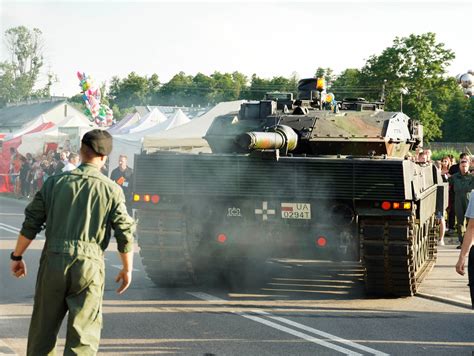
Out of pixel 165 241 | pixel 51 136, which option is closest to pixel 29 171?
pixel 51 136

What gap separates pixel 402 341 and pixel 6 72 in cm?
3850

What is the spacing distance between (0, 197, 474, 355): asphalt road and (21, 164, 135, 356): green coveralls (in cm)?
184

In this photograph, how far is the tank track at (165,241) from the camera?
11336mm

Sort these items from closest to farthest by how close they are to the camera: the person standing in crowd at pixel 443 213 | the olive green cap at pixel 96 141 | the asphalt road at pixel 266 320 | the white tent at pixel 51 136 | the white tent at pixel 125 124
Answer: the olive green cap at pixel 96 141, the asphalt road at pixel 266 320, the person standing in crowd at pixel 443 213, the white tent at pixel 125 124, the white tent at pixel 51 136

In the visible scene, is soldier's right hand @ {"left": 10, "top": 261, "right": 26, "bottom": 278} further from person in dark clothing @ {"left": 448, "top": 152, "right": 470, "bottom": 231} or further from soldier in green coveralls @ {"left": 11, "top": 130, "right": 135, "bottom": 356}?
→ person in dark clothing @ {"left": 448, "top": 152, "right": 470, "bottom": 231}

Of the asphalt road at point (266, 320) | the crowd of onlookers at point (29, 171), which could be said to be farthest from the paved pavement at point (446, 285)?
the crowd of onlookers at point (29, 171)

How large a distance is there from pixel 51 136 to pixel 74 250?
2815 cm

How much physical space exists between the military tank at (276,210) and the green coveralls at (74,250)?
14.9 feet

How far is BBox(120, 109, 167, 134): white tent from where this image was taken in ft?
95.0

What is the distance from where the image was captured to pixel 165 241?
1134cm

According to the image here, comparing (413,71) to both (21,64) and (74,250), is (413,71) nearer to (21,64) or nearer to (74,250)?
(21,64)

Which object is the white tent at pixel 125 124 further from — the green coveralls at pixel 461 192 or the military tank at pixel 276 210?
the military tank at pixel 276 210

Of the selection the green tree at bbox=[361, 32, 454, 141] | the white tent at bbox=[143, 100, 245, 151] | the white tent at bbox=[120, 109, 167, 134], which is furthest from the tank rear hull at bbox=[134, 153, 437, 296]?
the green tree at bbox=[361, 32, 454, 141]

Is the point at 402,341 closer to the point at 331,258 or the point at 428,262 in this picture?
the point at 331,258
